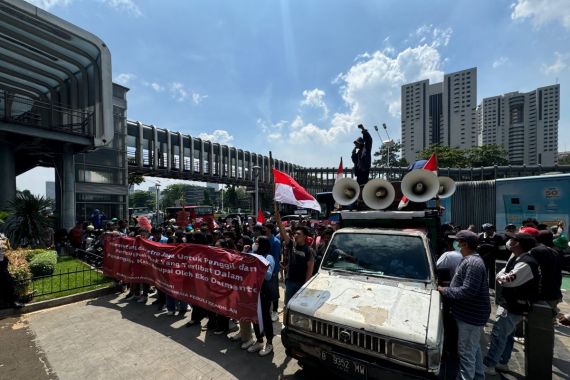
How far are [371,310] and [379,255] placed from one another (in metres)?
1.09

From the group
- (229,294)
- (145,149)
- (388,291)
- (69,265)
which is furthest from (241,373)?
(145,149)

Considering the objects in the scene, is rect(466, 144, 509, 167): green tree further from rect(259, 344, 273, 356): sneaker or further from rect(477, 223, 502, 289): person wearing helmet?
rect(259, 344, 273, 356): sneaker

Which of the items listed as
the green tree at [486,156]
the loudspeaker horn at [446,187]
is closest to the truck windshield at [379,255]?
the loudspeaker horn at [446,187]

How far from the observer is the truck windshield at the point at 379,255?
12.3 ft

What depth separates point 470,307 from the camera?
3.20 metres

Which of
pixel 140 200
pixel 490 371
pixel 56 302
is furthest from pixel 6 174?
pixel 140 200

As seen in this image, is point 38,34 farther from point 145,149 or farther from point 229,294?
point 145,149

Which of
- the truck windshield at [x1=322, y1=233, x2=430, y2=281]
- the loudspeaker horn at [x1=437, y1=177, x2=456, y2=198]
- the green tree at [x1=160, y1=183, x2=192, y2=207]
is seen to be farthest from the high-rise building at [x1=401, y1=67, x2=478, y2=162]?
the green tree at [x1=160, y1=183, x2=192, y2=207]

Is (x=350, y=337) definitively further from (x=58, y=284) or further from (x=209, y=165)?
(x=209, y=165)

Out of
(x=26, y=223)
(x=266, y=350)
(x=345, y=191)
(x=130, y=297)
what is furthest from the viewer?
(x=26, y=223)

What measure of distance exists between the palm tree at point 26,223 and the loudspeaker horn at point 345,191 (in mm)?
12103

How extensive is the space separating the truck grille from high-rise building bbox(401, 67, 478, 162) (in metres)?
56.0

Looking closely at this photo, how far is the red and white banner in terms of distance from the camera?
4535 millimetres

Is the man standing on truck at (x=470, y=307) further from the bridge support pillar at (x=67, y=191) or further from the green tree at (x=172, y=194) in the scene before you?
the green tree at (x=172, y=194)
